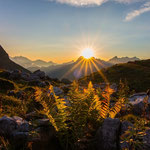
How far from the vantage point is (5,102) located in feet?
35.9

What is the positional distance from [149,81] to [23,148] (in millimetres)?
18576

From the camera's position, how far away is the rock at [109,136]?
4.01 m

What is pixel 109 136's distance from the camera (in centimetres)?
414

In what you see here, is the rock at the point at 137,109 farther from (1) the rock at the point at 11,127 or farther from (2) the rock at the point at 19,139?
(2) the rock at the point at 19,139

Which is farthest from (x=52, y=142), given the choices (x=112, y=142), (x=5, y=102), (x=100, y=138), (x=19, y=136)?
(x=5, y=102)

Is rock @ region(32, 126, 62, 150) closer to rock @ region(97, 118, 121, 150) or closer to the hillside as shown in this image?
rock @ region(97, 118, 121, 150)

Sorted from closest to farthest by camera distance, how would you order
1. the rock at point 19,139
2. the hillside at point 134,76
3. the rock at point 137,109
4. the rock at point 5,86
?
Result: the rock at point 19,139, the rock at point 137,109, the rock at point 5,86, the hillside at point 134,76

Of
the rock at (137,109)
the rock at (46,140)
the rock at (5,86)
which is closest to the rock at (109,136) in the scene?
the rock at (46,140)

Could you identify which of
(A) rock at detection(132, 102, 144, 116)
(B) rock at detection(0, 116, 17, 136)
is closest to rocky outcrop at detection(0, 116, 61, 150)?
(B) rock at detection(0, 116, 17, 136)

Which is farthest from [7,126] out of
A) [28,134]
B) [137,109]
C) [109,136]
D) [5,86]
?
[5,86]

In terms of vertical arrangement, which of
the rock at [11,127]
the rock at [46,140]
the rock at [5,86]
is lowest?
the rock at [46,140]

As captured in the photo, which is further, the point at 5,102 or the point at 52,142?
the point at 5,102

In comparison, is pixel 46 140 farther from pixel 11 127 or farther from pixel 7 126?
pixel 7 126

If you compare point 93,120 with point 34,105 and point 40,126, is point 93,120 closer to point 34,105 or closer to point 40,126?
point 40,126
